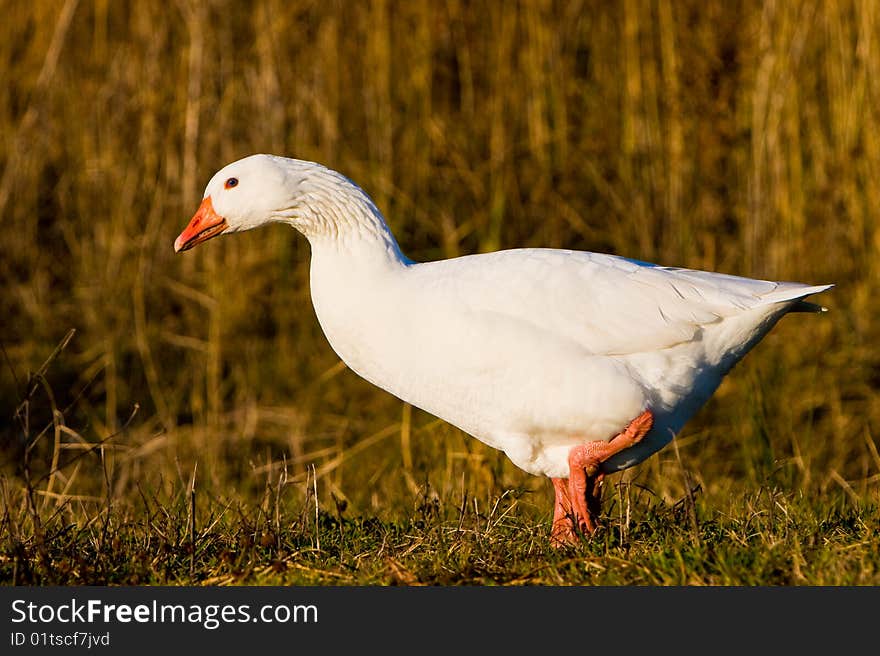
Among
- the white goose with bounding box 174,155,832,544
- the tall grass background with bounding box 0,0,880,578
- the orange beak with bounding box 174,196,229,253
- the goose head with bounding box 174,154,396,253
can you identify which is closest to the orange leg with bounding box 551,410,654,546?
the white goose with bounding box 174,155,832,544

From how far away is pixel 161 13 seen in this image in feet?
26.5

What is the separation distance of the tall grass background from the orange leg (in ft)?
7.45

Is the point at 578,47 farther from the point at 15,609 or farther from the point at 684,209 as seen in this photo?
Answer: the point at 15,609

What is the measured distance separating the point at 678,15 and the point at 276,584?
496cm

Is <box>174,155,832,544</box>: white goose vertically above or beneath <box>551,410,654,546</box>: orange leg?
above

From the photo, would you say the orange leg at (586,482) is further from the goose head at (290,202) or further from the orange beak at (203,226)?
the orange beak at (203,226)

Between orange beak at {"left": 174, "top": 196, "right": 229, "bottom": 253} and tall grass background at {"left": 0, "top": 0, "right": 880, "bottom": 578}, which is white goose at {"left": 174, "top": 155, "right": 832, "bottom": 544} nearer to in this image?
orange beak at {"left": 174, "top": 196, "right": 229, "bottom": 253}

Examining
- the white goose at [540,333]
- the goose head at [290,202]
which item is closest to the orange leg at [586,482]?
the white goose at [540,333]

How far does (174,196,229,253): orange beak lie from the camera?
16.0ft

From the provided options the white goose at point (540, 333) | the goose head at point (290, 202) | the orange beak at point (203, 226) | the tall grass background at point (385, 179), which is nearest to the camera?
the white goose at point (540, 333)

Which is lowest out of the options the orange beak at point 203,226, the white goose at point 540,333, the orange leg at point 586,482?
the orange leg at point 586,482

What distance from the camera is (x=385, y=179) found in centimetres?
779

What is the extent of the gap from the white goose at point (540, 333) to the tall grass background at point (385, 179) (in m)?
2.29

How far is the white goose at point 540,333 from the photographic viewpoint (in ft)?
14.6
